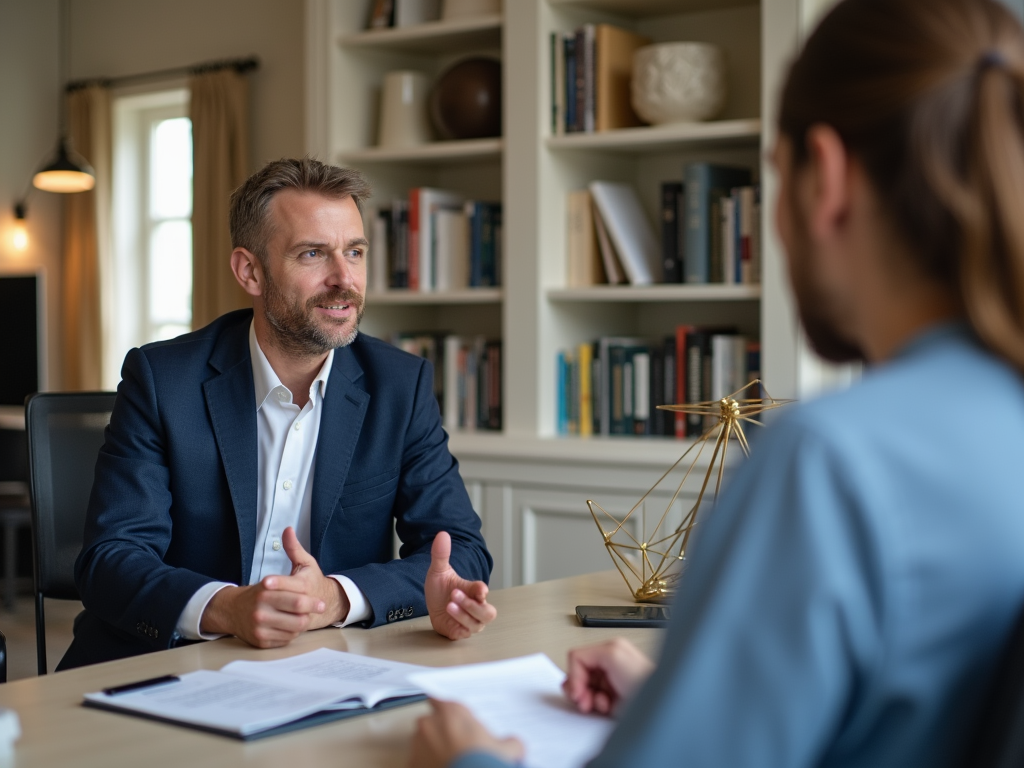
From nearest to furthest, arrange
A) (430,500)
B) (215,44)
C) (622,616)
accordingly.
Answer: (622,616), (430,500), (215,44)

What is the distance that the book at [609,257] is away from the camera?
337 cm

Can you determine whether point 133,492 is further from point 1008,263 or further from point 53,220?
point 53,220

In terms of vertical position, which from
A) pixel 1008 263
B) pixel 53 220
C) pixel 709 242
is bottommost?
pixel 1008 263

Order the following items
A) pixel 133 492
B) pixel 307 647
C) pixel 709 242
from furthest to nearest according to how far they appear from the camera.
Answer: pixel 709 242 → pixel 133 492 → pixel 307 647

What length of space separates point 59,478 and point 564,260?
176 centimetres

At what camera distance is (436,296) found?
362 centimetres

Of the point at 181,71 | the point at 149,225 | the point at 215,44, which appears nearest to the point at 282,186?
the point at 215,44

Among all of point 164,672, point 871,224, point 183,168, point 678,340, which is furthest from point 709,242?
point 183,168

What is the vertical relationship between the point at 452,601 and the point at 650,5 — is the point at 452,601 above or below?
below

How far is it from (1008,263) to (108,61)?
5588 mm

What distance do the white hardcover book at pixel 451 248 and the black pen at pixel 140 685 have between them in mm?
2499

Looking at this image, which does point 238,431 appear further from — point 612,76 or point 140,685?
point 612,76

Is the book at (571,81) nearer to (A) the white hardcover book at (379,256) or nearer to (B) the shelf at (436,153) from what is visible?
(B) the shelf at (436,153)

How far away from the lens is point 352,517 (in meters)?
1.99
